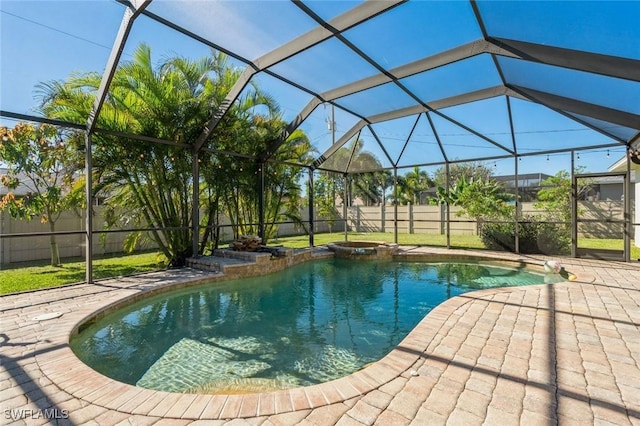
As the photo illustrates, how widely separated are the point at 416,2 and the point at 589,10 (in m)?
2.17

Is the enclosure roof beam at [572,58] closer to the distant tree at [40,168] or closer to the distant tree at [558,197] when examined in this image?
the distant tree at [40,168]

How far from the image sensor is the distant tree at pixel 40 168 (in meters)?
7.09

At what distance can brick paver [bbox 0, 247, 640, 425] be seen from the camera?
212 cm

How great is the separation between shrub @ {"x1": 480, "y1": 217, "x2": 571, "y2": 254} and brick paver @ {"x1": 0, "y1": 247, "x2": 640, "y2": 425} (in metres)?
6.61

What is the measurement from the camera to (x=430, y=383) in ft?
8.28

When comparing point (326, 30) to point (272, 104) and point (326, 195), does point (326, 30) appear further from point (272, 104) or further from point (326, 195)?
point (326, 195)

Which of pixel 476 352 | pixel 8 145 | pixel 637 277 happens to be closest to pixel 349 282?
pixel 476 352

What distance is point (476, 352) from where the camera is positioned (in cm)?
Answer: 308

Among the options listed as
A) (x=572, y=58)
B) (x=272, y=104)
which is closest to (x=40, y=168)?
(x=272, y=104)

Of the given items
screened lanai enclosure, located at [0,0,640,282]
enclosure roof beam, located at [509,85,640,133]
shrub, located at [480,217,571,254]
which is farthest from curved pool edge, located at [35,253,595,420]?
shrub, located at [480,217,571,254]

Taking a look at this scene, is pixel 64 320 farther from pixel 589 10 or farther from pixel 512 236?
pixel 512 236

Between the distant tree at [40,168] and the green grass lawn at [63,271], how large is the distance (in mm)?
1366

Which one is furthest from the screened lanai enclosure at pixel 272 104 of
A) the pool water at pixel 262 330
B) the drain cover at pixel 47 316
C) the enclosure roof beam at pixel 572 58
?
the pool water at pixel 262 330

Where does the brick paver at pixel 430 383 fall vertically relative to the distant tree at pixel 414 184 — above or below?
below
